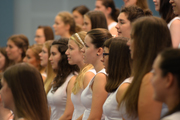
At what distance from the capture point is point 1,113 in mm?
2850

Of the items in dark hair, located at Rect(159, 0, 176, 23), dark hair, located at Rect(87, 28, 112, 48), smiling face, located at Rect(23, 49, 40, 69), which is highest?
dark hair, located at Rect(159, 0, 176, 23)

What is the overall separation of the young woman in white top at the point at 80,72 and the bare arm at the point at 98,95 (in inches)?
18.5

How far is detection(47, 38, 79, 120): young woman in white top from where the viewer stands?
11.8 feet

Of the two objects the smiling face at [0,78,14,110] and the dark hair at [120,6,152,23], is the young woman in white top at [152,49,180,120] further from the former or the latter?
the dark hair at [120,6,152,23]

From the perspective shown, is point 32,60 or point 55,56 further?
point 32,60

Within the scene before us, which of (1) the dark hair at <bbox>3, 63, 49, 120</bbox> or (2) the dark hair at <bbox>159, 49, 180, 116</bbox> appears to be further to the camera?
(1) the dark hair at <bbox>3, 63, 49, 120</bbox>

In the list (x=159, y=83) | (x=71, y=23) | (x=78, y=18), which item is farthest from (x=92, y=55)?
(x=78, y=18)

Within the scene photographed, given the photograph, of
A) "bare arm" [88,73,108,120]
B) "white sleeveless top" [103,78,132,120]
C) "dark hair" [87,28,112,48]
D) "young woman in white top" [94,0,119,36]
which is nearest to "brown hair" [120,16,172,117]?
"white sleeveless top" [103,78,132,120]

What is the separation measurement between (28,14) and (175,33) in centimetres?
775

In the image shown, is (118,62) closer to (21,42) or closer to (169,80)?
(169,80)

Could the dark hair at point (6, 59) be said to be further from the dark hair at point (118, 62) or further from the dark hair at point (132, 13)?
the dark hair at point (118, 62)

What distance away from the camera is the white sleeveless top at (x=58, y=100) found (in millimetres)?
3654

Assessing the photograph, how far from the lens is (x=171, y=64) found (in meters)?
1.51

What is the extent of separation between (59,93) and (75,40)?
64 cm
